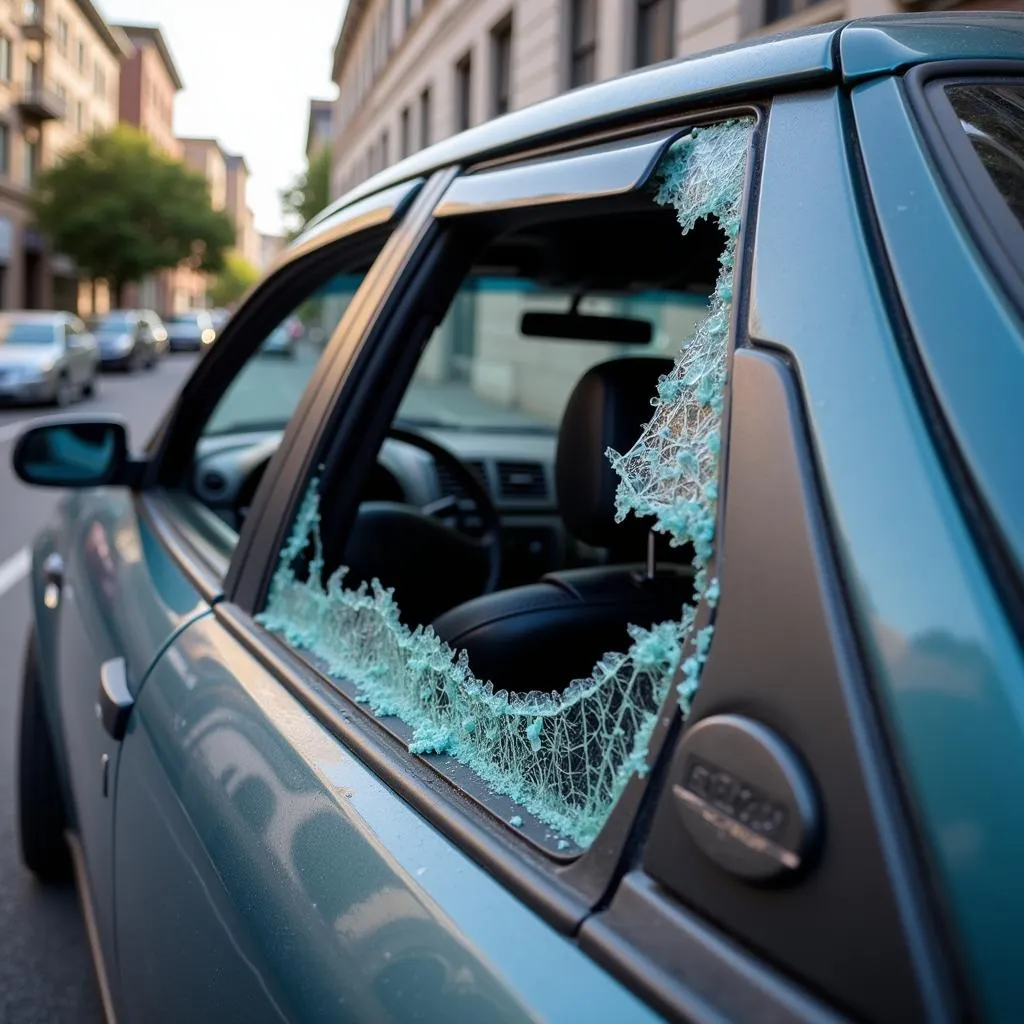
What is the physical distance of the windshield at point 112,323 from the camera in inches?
1115

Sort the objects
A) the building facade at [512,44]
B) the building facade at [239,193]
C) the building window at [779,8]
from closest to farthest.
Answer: the building window at [779,8], the building facade at [512,44], the building facade at [239,193]

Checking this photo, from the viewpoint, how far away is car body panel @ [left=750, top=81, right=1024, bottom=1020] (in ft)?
2.13

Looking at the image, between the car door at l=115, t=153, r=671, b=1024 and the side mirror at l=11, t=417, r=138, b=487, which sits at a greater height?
the side mirror at l=11, t=417, r=138, b=487

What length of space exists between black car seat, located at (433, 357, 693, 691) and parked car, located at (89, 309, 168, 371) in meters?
26.9

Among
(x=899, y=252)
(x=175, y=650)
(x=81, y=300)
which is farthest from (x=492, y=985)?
(x=81, y=300)

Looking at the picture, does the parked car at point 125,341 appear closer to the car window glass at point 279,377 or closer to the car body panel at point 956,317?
the car window glass at point 279,377

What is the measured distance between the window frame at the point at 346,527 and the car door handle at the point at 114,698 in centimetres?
20

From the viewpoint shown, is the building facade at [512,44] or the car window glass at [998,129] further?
the building facade at [512,44]

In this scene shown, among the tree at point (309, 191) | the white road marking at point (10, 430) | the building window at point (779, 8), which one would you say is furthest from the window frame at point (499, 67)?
the tree at point (309, 191)

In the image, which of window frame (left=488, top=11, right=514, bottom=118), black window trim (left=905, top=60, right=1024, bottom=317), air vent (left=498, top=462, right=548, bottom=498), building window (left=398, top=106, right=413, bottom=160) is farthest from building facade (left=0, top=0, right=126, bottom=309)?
black window trim (left=905, top=60, right=1024, bottom=317)

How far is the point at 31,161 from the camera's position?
41875 mm

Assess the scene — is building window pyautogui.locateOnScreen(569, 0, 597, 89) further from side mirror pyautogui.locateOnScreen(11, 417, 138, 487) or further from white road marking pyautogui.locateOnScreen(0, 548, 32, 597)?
side mirror pyautogui.locateOnScreen(11, 417, 138, 487)

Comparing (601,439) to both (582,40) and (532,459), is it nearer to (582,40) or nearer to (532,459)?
(532,459)

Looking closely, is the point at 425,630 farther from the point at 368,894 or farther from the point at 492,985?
the point at 492,985
